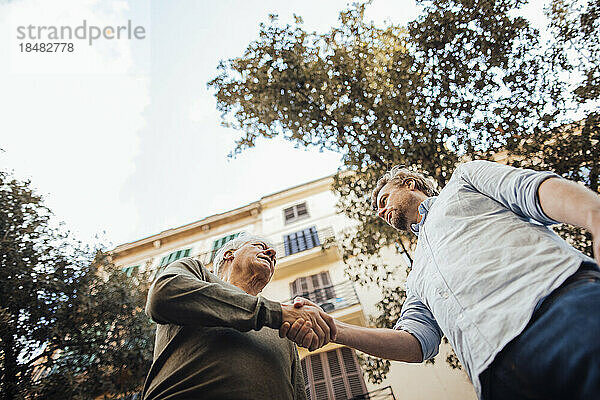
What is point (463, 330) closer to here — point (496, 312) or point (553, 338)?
point (496, 312)

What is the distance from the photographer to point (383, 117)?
735 centimetres

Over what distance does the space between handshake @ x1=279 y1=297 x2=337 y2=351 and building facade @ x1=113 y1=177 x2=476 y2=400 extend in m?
6.22


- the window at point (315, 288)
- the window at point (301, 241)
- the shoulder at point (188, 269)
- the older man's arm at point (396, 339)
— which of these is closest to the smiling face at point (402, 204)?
the older man's arm at point (396, 339)

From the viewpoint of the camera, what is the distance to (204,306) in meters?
1.76

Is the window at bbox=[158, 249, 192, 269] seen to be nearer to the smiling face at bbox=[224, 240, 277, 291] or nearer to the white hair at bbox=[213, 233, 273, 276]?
the white hair at bbox=[213, 233, 273, 276]

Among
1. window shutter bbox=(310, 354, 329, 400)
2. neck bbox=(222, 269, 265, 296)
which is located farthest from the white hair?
window shutter bbox=(310, 354, 329, 400)

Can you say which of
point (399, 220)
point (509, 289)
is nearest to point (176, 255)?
point (399, 220)

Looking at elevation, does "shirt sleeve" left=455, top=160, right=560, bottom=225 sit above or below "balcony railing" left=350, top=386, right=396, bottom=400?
above

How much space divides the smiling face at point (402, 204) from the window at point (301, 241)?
39.1ft

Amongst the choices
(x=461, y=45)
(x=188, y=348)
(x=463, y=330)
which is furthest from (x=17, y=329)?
(x=461, y=45)

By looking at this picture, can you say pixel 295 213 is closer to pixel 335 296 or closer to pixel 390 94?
pixel 335 296

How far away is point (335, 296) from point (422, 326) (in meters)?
10.3

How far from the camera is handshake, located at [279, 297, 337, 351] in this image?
1.88 m

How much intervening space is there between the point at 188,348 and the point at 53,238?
326 inches
